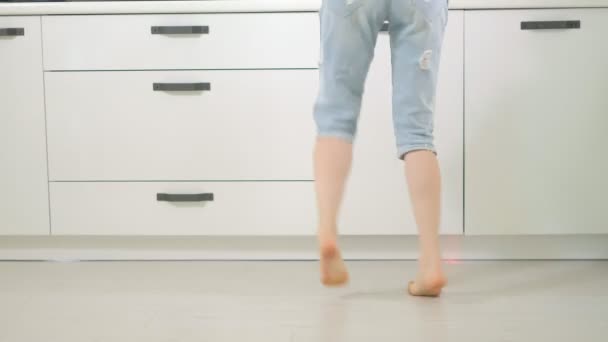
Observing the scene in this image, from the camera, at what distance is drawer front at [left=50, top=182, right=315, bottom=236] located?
85.9 inches

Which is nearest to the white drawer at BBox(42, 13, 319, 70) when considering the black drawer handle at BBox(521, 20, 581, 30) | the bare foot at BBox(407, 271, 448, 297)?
the black drawer handle at BBox(521, 20, 581, 30)

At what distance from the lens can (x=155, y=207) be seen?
7.22 feet

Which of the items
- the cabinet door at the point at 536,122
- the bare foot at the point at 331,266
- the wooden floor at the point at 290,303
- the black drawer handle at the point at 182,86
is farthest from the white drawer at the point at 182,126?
the bare foot at the point at 331,266

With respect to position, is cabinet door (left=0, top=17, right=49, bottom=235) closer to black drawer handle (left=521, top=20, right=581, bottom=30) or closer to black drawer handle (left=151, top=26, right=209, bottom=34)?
black drawer handle (left=151, top=26, right=209, bottom=34)

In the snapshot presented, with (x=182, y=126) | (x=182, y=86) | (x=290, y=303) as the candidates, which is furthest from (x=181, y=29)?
(x=290, y=303)

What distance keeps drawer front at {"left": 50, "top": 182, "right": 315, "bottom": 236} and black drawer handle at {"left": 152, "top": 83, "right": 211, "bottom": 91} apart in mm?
283

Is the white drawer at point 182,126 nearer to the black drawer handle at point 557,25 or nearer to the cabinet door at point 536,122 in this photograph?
the cabinet door at point 536,122

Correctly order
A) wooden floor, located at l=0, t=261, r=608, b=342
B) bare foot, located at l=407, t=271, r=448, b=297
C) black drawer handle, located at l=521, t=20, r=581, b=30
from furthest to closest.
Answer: black drawer handle, located at l=521, t=20, r=581, b=30 → bare foot, located at l=407, t=271, r=448, b=297 → wooden floor, located at l=0, t=261, r=608, b=342

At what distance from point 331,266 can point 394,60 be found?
0.48m

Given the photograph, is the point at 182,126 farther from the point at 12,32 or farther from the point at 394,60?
the point at 394,60

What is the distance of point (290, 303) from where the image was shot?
170 cm

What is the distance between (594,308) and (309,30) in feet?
3.56

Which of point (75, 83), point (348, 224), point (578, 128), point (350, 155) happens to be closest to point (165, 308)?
point (350, 155)

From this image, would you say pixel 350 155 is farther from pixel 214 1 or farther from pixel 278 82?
pixel 214 1
